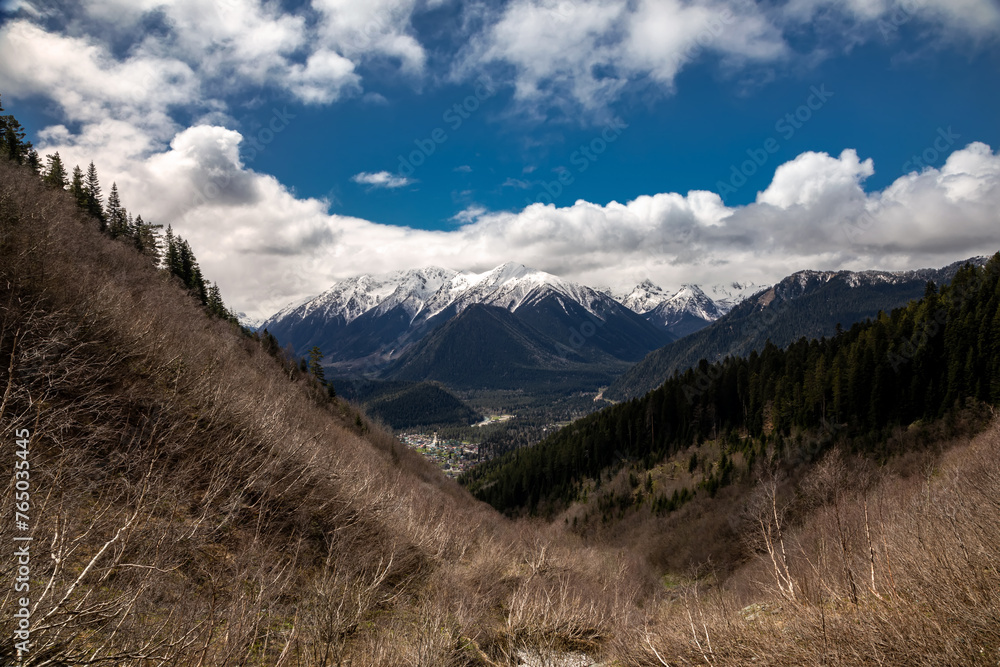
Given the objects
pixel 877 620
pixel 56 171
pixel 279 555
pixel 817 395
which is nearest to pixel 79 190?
pixel 56 171

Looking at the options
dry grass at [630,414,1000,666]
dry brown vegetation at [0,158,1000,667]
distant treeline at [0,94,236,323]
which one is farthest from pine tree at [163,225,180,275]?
dry grass at [630,414,1000,666]

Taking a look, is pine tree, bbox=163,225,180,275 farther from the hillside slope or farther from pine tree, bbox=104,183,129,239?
the hillside slope

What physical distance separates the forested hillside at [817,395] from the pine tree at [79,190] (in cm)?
9156

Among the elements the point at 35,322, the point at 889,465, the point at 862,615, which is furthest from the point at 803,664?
the point at 889,465

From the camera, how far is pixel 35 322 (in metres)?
13.6

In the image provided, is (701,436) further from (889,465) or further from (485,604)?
(485,604)

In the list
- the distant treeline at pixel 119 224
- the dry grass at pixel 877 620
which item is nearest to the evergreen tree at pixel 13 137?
the distant treeline at pixel 119 224

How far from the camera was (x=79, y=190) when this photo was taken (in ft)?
193

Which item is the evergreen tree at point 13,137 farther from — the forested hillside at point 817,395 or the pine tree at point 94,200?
the forested hillside at point 817,395

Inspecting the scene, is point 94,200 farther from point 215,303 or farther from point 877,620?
point 877,620

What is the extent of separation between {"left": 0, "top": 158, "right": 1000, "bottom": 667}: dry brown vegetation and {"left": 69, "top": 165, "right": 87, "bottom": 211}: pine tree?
41888mm

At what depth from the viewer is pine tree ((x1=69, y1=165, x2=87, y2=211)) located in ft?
185

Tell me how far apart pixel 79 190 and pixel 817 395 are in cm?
11517

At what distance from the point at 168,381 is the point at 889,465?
7409 centimetres
